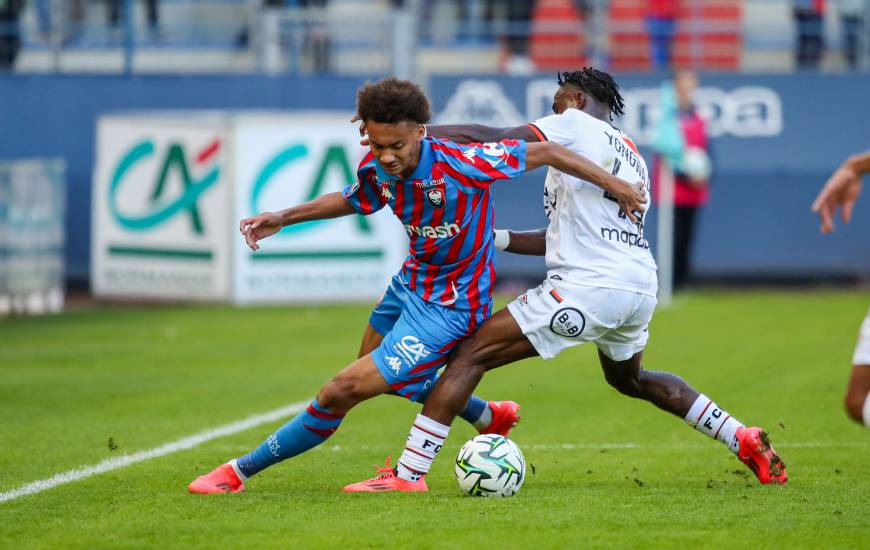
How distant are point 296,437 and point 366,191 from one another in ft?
3.83

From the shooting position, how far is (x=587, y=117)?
6.64 metres

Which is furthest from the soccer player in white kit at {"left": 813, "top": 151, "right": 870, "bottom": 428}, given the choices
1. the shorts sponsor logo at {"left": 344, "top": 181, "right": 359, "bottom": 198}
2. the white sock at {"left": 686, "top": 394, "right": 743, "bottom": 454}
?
the shorts sponsor logo at {"left": 344, "top": 181, "right": 359, "bottom": 198}

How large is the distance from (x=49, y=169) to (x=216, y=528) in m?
11.4

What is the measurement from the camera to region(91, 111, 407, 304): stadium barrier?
1630cm

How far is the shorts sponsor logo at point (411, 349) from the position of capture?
6391 mm

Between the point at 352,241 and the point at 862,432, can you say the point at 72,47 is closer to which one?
the point at 352,241

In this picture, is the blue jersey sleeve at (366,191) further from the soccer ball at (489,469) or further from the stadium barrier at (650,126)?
the stadium barrier at (650,126)

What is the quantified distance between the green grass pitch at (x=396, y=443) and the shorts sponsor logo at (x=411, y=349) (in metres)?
0.61

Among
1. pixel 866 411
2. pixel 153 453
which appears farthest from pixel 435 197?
pixel 153 453

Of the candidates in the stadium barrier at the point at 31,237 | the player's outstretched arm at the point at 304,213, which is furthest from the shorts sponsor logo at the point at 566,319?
the stadium barrier at the point at 31,237

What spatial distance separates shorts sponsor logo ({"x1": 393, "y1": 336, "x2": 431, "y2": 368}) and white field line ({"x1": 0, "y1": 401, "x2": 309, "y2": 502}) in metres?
1.82

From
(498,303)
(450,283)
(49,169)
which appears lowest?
(498,303)

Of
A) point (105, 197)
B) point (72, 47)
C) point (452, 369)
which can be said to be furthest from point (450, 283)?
point (72, 47)

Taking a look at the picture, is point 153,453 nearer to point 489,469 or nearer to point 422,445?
point 422,445
